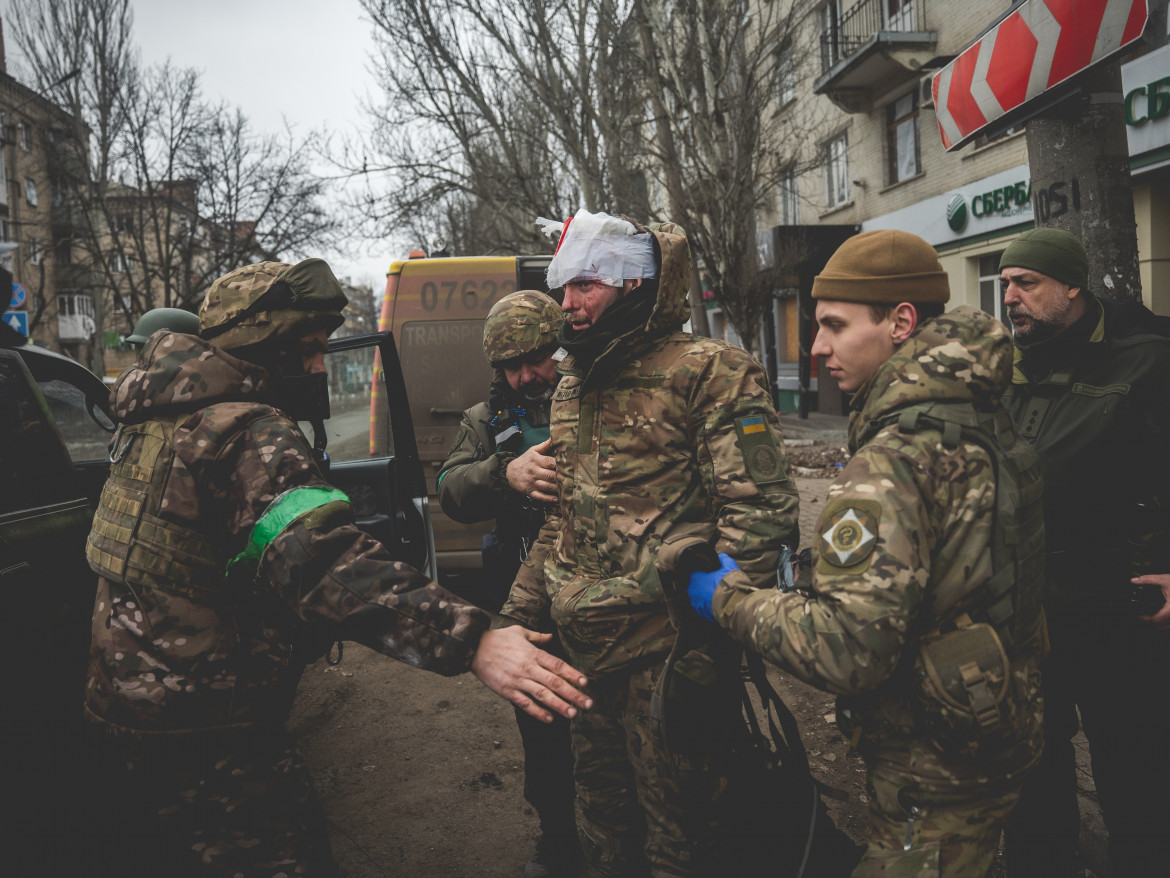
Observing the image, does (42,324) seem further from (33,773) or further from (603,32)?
(33,773)

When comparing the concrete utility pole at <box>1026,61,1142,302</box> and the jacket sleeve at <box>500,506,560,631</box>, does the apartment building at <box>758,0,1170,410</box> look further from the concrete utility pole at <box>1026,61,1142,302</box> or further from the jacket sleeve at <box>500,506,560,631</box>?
the jacket sleeve at <box>500,506,560,631</box>

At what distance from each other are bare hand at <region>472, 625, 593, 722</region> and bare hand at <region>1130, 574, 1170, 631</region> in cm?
160

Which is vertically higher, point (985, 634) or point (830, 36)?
point (830, 36)

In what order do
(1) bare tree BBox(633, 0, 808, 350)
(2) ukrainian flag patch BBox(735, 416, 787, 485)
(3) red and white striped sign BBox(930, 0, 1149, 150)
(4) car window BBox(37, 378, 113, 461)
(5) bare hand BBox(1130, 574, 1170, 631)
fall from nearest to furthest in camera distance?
(2) ukrainian flag patch BBox(735, 416, 787, 485), (5) bare hand BBox(1130, 574, 1170, 631), (3) red and white striped sign BBox(930, 0, 1149, 150), (4) car window BBox(37, 378, 113, 461), (1) bare tree BBox(633, 0, 808, 350)

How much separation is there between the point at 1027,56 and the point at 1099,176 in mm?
583

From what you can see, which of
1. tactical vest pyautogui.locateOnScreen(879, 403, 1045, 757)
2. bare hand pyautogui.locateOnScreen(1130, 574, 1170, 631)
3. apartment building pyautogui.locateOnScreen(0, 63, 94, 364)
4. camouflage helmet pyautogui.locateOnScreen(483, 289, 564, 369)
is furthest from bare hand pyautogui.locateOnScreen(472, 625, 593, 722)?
apartment building pyautogui.locateOnScreen(0, 63, 94, 364)

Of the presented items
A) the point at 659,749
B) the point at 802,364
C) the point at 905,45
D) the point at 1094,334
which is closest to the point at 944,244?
the point at 905,45

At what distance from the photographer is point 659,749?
6.96 feet

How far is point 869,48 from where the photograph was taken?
14.9 metres

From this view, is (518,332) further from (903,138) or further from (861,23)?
(861,23)

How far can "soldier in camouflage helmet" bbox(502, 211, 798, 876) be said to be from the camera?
2070 mm

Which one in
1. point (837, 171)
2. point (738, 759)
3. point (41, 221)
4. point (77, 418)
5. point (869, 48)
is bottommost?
point (738, 759)

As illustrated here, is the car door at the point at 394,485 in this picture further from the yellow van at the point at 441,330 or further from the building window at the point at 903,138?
the building window at the point at 903,138

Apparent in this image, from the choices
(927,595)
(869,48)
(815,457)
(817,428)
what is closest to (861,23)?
(869,48)
